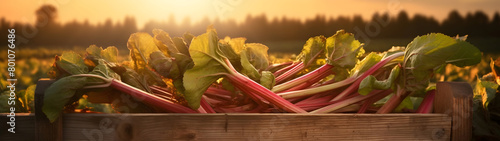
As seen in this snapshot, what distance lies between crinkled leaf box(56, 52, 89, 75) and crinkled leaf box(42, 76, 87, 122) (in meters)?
0.12

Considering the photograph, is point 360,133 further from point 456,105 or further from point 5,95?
point 5,95

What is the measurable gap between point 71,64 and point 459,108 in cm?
203

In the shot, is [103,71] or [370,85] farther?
[370,85]

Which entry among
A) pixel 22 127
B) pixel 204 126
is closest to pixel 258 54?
pixel 204 126

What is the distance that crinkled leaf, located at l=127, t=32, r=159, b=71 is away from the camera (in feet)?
6.75

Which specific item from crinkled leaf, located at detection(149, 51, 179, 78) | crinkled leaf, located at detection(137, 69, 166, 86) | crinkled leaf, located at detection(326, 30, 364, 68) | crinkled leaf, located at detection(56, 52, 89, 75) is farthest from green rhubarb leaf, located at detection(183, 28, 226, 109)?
crinkled leaf, located at detection(326, 30, 364, 68)

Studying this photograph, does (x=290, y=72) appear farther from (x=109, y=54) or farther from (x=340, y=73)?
(x=109, y=54)

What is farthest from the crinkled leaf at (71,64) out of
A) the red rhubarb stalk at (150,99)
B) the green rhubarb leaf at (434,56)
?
the green rhubarb leaf at (434,56)

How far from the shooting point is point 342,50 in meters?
2.23

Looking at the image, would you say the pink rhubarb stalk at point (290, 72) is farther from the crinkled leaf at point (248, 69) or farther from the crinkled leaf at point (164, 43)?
the crinkled leaf at point (164, 43)

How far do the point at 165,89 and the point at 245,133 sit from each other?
0.59m

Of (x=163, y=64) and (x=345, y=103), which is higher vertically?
(x=163, y=64)

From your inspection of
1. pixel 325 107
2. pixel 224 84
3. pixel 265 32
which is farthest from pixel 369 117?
pixel 265 32

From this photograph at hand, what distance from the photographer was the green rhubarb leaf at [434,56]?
2023mm
